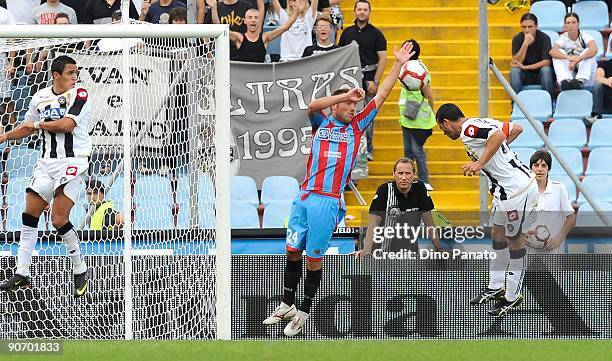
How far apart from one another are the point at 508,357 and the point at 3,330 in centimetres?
480

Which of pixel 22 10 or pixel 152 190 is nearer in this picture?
pixel 152 190

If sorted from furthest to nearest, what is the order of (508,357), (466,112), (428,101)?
(466,112), (428,101), (508,357)

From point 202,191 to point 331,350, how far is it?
249 centimetres

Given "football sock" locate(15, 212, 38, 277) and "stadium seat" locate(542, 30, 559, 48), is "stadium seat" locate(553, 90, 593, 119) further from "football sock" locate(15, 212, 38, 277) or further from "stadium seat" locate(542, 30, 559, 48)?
"football sock" locate(15, 212, 38, 277)

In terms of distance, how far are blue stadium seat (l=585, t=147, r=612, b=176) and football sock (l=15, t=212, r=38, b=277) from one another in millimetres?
6851

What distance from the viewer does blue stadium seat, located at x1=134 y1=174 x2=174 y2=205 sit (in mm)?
11414

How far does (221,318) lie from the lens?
10.6 metres

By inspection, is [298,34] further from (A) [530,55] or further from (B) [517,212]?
(B) [517,212]

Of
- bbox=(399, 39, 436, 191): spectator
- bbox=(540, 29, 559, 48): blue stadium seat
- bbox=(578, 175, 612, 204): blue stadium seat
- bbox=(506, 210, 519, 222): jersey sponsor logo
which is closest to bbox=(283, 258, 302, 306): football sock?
bbox=(506, 210, 519, 222): jersey sponsor logo

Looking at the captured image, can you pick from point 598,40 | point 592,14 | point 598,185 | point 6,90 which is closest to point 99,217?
point 6,90

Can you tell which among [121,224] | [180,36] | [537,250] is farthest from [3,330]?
[537,250]

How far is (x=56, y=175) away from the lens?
11695 millimetres

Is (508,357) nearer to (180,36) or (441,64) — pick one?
(180,36)

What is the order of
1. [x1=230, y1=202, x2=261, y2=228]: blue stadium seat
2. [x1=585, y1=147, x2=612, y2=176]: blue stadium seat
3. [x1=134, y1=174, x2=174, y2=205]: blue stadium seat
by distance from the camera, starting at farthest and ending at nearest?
[x1=585, y1=147, x2=612, y2=176]: blue stadium seat, [x1=230, y1=202, x2=261, y2=228]: blue stadium seat, [x1=134, y1=174, x2=174, y2=205]: blue stadium seat
